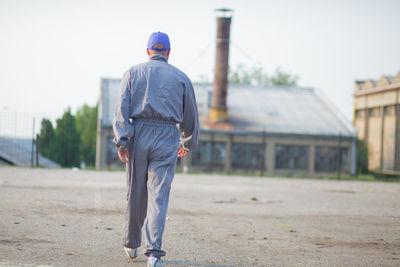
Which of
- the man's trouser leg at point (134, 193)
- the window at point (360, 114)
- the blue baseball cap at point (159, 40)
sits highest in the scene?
the window at point (360, 114)

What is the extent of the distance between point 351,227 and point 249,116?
88.9 feet

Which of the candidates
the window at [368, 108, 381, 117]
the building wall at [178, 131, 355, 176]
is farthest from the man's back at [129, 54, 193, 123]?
the window at [368, 108, 381, 117]

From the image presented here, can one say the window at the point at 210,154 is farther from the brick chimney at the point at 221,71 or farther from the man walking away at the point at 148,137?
the man walking away at the point at 148,137

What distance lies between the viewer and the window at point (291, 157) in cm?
3334

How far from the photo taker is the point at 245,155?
32719mm

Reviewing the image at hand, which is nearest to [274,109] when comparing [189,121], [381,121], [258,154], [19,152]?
[258,154]

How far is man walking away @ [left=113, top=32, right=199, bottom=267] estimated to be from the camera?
461 cm

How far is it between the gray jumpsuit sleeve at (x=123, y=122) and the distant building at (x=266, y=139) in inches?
1030

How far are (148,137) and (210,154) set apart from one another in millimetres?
27955

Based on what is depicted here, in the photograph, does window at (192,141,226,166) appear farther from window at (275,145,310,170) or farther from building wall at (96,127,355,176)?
window at (275,145,310,170)

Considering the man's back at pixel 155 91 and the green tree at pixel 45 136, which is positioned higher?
the man's back at pixel 155 91

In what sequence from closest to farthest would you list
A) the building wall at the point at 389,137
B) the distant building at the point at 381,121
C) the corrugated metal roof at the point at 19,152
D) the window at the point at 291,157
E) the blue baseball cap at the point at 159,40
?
the blue baseball cap at the point at 159,40
the corrugated metal roof at the point at 19,152
the window at the point at 291,157
the distant building at the point at 381,121
the building wall at the point at 389,137

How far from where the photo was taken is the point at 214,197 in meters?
12.1

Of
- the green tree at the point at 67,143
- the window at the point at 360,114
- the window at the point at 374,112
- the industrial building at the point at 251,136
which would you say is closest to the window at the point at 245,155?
the industrial building at the point at 251,136
